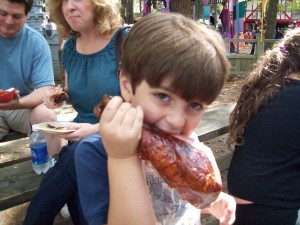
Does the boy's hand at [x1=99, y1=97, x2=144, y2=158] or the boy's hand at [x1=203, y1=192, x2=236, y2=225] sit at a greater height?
the boy's hand at [x1=99, y1=97, x2=144, y2=158]

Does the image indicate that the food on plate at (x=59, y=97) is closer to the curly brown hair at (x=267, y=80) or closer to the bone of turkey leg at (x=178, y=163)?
the curly brown hair at (x=267, y=80)

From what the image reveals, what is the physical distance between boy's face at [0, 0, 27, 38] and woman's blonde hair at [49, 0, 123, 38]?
1.83ft

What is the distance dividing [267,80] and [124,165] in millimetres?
1233

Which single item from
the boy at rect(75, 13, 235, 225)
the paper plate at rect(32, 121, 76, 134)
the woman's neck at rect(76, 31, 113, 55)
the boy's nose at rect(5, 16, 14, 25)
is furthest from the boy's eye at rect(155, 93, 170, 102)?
the boy's nose at rect(5, 16, 14, 25)

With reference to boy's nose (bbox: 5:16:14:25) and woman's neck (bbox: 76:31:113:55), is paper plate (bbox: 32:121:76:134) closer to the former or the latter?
woman's neck (bbox: 76:31:113:55)

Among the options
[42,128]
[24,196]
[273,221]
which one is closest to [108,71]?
[42,128]

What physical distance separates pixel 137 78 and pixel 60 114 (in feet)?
17.6

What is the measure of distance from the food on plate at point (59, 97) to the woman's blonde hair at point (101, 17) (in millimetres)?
462

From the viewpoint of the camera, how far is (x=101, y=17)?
8.08 feet

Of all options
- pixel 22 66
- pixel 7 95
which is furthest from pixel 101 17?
pixel 22 66

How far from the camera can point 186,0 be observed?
6090mm

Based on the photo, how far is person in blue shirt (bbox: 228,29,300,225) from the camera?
5.96 ft

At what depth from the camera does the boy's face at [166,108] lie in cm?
104

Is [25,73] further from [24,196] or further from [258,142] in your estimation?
[258,142]
